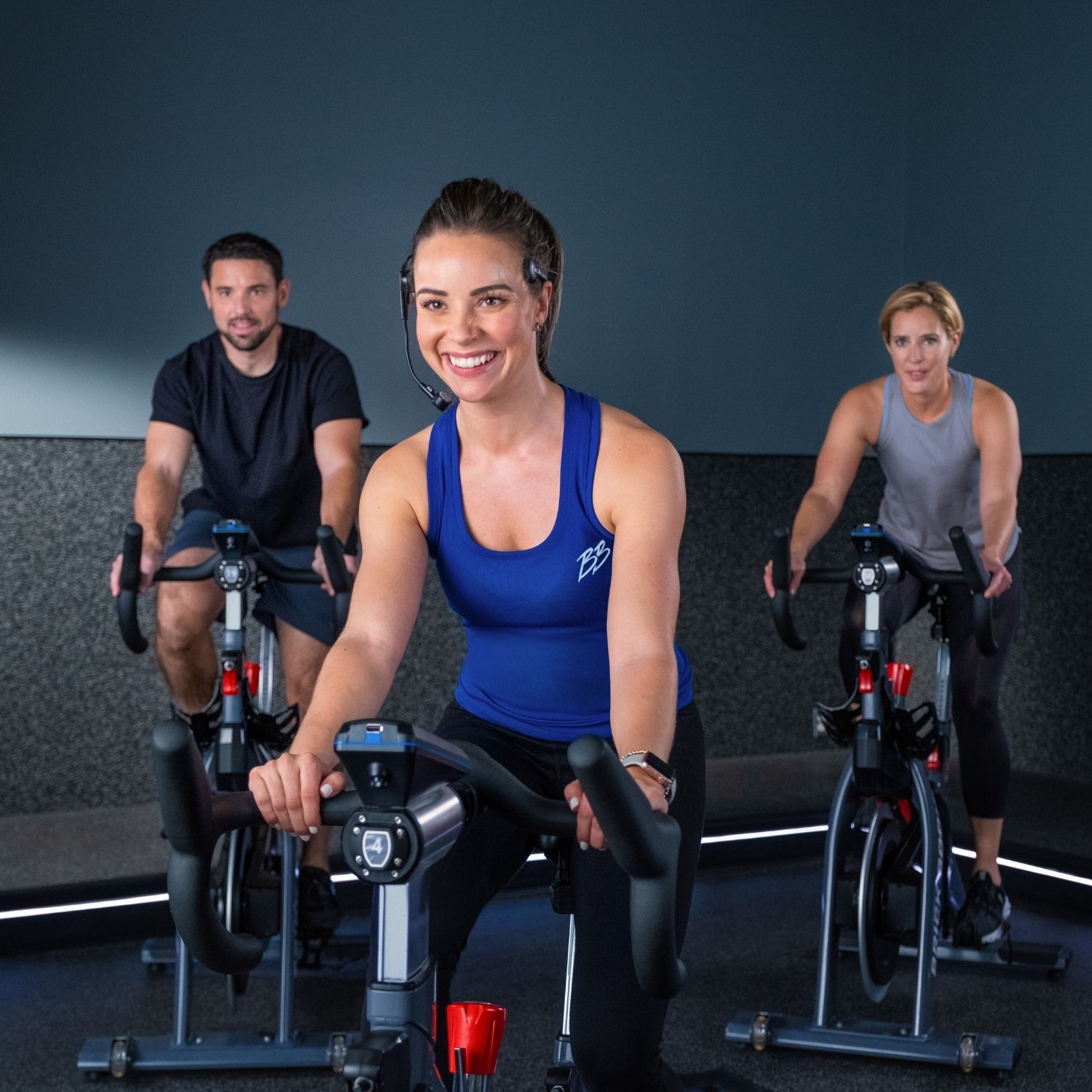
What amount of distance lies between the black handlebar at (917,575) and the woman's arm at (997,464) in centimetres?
22

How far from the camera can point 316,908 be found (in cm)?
277

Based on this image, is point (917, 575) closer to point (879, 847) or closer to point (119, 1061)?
point (879, 847)

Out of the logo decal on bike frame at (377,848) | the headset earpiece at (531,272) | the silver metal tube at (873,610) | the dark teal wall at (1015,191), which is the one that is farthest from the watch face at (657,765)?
the dark teal wall at (1015,191)

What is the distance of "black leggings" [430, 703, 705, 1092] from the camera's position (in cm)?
144

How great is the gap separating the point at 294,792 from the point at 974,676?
219cm

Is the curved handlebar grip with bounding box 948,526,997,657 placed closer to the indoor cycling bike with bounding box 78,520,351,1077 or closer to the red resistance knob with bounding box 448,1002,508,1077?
the indoor cycling bike with bounding box 78,520,351,1077

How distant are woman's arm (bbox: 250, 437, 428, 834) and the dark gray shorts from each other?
115cm

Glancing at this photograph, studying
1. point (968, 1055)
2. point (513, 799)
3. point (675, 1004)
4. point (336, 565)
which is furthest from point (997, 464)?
point (513, 799)

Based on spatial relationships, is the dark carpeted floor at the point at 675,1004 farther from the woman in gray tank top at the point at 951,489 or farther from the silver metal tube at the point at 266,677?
the silver metal tube at the point at 266,677

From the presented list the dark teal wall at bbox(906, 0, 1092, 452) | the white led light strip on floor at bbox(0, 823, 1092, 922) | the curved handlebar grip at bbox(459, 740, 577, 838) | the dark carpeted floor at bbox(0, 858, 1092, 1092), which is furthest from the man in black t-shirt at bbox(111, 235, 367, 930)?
the dark teal wall at bbox(906, 0, 1092, 452)

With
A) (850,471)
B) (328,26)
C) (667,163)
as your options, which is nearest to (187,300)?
(328,26)

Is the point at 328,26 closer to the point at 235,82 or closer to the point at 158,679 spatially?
the point at 235,82

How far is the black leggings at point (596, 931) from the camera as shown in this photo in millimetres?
1444

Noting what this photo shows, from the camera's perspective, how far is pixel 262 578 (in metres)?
2.88
